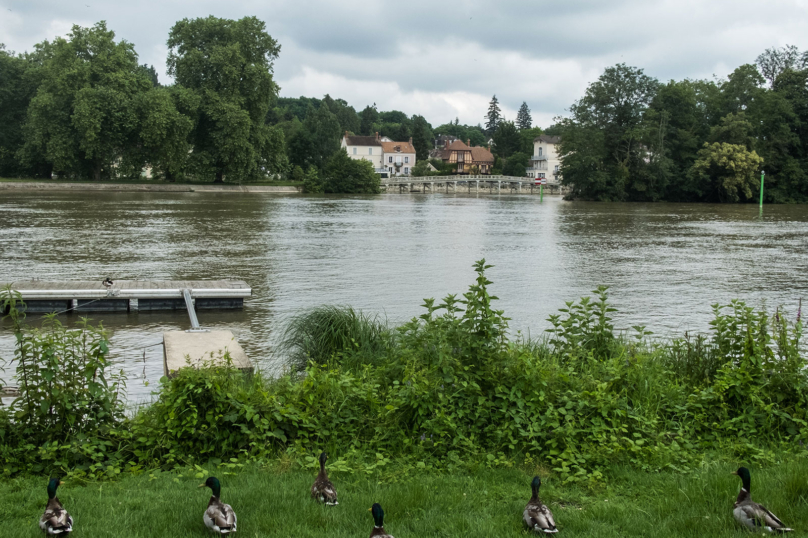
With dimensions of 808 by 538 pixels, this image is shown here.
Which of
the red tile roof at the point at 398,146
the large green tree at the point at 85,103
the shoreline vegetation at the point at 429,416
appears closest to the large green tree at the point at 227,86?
the large green tree at the point at 85,103

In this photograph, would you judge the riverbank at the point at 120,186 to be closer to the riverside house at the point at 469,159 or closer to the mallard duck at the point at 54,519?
the riverside house at the point at 469,159

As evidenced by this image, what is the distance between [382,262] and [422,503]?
18893mm

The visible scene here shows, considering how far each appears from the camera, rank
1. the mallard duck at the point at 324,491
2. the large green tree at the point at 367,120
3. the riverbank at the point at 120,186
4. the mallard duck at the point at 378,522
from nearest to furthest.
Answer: the mallard duck at the point at 378,522, the mallard duck at the point at 324,491, the riverbank at the point at 120,186, the large green tree at the point at 367,120

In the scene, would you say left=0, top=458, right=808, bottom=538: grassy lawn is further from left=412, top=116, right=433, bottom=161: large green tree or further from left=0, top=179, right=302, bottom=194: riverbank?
left=412, top=116, right=433, bottom=161: large green tree

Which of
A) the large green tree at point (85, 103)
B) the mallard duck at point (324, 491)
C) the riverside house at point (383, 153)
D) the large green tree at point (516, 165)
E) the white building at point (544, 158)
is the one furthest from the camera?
the white building at point (544, 158)

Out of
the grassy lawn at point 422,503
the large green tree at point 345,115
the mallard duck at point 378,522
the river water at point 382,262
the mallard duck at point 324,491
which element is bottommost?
the river water at point 382,262

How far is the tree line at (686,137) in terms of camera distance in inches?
2830

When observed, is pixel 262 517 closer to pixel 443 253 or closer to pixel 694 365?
pixel 694 365

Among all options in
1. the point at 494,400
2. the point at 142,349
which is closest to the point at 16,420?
the point at 494,400

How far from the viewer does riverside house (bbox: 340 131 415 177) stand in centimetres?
13150

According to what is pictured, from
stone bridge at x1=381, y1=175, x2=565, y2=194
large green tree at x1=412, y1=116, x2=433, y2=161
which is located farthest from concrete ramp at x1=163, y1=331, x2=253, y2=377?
large green tree at x1=412, y1=116, x2=433, y2=161

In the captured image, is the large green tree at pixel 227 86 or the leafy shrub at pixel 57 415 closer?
the leafy shrub at pixel 57 415

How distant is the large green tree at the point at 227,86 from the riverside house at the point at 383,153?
5375 cm

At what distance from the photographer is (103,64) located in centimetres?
6938
